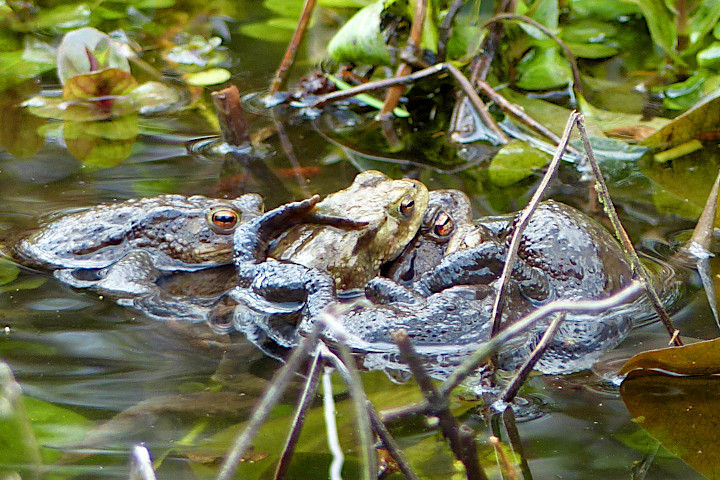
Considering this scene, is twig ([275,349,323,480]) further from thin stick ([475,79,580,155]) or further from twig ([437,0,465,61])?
twig ([437,0,465,61])

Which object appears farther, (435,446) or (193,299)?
(193,299)

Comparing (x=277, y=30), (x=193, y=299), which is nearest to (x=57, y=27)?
(x=277, y=30)

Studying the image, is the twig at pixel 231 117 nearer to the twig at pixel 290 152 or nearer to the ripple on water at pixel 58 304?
the twig at pixel 290 152

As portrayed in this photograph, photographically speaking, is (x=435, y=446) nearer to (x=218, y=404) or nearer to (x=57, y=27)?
(x=218, y=404)

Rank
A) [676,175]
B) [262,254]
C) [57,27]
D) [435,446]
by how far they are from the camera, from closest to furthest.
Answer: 1. [435,446]
2. [262,254]
3. [676,175]
4. [57,27]

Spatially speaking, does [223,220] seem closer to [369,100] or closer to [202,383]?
[202,383]

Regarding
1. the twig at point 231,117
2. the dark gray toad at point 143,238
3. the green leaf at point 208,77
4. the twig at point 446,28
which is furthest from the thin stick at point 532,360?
the green leaf at point 208,77

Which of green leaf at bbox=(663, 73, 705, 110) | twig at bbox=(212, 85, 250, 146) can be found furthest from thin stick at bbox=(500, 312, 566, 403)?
green leaf at bbox=(663, 73, 705, 110)
